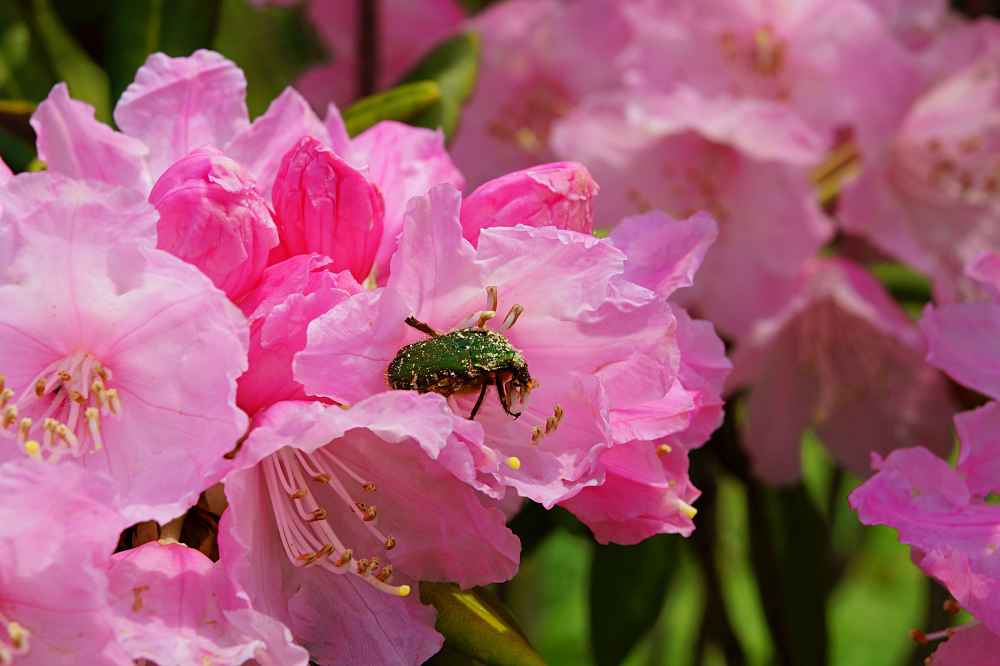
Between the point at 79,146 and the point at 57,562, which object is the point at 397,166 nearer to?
the point at 79,146

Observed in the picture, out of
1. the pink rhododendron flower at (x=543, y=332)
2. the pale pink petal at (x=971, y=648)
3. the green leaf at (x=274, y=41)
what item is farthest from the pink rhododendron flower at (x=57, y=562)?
the green leaf at (x=274, y=41)

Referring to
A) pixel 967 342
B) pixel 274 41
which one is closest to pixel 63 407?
pixel 967 342

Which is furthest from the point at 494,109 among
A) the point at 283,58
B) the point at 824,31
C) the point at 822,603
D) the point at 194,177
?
the point at 283,58

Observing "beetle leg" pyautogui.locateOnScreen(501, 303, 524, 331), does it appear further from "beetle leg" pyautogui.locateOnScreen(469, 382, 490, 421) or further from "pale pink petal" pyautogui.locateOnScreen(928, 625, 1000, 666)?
"pale pink petal" pyautogui.locateOnScreen(928, 625, 1000, 666)

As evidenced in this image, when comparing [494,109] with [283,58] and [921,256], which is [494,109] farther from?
[283,58]

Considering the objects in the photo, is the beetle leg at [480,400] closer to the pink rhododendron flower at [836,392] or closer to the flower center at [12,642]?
the flower center at [12,642]

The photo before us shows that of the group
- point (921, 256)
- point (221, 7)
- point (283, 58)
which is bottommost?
point (283, 58)
